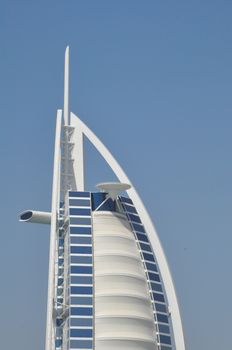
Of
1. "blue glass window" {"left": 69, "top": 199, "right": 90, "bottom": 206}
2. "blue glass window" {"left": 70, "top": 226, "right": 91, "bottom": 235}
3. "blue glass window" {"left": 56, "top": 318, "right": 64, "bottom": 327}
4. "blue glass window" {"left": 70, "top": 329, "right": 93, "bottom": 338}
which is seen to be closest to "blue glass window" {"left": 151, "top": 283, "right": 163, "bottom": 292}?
"blue glass window" {"left": 70, "top": 226, "right": 91, "bottom": 235}

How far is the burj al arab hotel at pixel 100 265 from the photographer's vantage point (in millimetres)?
93562

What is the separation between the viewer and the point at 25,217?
10131 centimetres

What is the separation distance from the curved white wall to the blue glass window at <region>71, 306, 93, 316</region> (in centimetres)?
96

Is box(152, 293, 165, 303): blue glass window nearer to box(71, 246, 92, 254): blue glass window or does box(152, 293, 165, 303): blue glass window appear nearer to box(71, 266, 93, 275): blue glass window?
box(71, 266, 93, 275): blue glass window

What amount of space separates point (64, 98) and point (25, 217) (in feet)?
56.2

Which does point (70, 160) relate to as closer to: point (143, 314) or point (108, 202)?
point (108, 202)

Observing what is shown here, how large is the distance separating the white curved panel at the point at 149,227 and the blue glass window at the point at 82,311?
34.7 ft

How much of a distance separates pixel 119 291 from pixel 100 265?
389cm

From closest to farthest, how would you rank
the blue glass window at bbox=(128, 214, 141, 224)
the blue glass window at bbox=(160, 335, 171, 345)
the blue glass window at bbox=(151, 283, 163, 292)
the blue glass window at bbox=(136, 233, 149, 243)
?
the blue glass window at bbox=(160, 335, 171, 345) < the blue glass window at bbox=(151, 283, 163, 292) < the blue glass window at bbox=(136, 233, 149, 243) < the blue glass window at bbox=(128, 214, 141, 224)

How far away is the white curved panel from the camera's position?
9725 cm

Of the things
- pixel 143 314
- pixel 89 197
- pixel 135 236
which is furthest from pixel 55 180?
pixel 143 314

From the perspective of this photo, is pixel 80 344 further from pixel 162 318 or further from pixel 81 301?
pixel 162 318

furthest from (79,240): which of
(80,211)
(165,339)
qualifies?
(165,339)

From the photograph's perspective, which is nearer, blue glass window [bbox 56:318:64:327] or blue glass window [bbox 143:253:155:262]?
blue glass window [bbox 56:318:64:327]
